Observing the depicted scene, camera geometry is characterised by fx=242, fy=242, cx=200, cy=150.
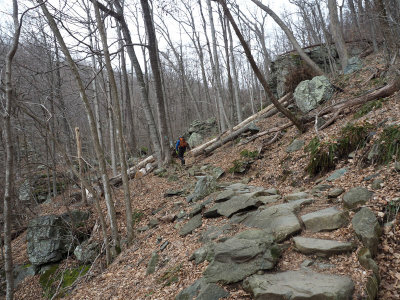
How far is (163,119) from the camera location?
426 inches

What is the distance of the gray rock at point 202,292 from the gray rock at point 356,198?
2214mm

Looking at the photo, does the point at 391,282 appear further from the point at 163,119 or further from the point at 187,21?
the point at 187,21

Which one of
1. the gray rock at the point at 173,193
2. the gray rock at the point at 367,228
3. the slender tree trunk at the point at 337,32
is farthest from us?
the slender tree trunk at the point at 337,32

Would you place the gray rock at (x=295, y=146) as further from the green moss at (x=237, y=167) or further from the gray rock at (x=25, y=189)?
the gray rock at (x=25, y=189)

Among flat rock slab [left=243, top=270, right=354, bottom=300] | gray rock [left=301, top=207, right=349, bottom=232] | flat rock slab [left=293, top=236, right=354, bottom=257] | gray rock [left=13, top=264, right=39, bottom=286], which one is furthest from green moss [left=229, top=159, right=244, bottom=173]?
gray rock [left=13, top=264, right=39, bottom=286]

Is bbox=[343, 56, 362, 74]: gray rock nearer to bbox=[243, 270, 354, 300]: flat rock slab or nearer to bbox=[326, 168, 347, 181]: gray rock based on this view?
bbox=[326, 168, 347, 181]: gray rock

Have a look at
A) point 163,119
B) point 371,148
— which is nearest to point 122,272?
point 371,148

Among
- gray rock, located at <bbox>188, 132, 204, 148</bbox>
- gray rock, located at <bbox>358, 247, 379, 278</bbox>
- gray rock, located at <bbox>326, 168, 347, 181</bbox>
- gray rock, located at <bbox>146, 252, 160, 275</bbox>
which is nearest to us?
gray rock, located at <bbox>358, 247, 379, 278</bbox>

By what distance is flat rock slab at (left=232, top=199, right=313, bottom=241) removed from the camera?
3.62 meters

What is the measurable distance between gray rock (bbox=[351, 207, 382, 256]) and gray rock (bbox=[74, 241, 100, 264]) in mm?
6244

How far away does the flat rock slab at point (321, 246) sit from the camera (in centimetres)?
293

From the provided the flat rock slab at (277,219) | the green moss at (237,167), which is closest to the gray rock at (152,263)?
the flat rock slab at (277,219)

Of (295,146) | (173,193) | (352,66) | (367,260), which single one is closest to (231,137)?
(295,146)

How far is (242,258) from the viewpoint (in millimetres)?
3271
